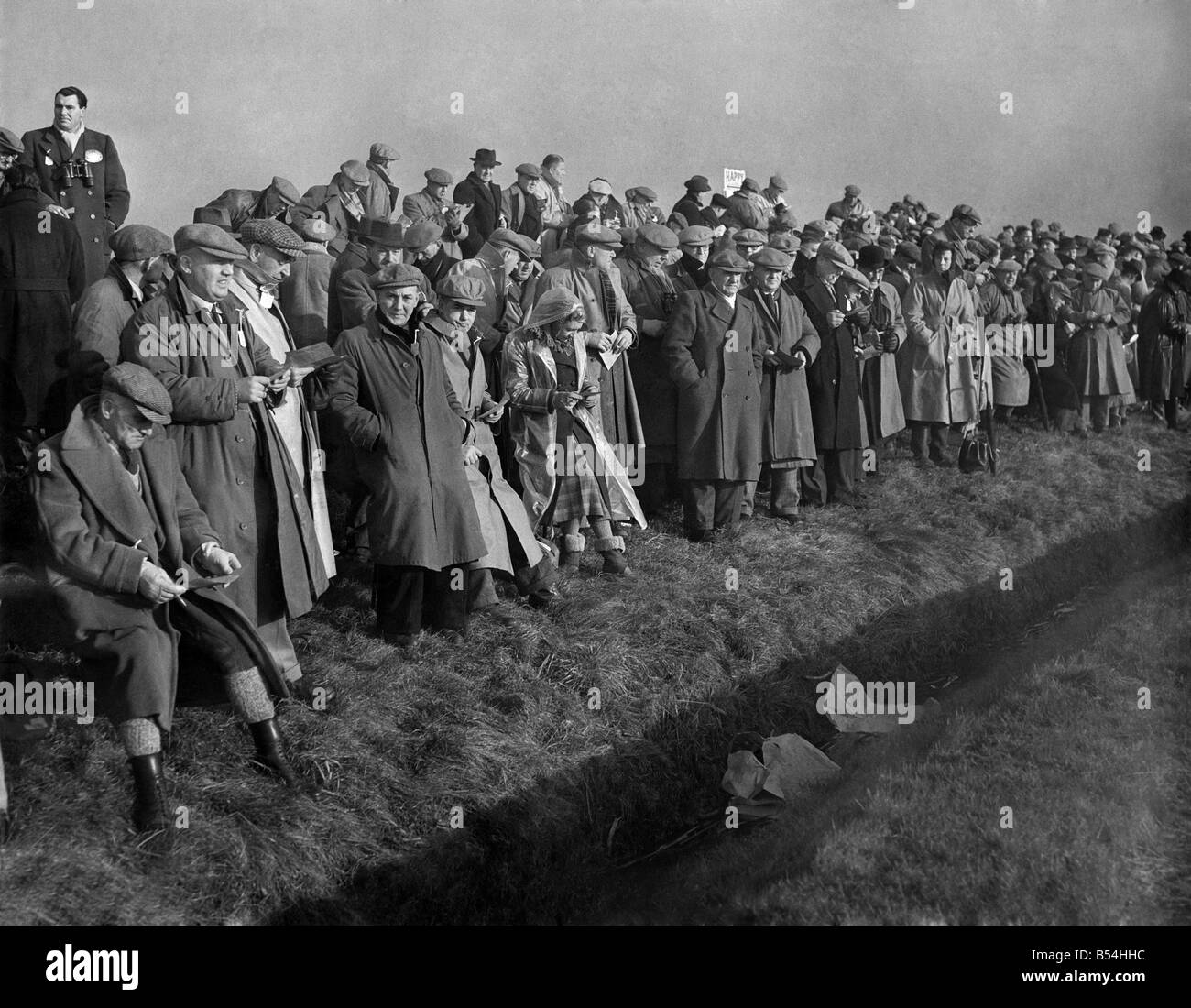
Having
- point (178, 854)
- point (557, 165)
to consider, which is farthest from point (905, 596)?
point (178, 854)

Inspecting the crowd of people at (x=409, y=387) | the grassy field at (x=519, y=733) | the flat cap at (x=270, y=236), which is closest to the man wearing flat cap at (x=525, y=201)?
the crowd of people at (x=409, y=387)

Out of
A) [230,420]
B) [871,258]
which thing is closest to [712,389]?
[871,258]

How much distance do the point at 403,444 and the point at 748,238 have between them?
489 cm

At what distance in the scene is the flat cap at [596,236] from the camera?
36.8 feet

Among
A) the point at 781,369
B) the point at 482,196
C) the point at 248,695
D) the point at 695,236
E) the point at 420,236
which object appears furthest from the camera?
the point at 482,196

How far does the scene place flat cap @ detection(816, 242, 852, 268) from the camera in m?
13.2

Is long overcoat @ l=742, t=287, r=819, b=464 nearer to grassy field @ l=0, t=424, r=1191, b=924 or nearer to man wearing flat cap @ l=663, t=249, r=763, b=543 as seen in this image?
man wearing flat cap @ l=663, t=249, r=763, b=543

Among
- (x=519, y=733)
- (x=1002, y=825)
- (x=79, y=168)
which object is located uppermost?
(x=79, y=168)

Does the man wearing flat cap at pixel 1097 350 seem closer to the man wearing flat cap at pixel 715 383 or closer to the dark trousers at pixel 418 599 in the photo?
the man wearing flat cap at pixel 715 383

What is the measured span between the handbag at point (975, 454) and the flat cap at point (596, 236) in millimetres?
5718

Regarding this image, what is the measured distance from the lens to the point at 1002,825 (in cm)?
756

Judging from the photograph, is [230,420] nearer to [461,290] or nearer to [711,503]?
[461,290]

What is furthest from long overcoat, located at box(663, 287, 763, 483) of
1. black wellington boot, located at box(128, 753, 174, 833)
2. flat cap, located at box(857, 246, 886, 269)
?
black wellington boot, located at box(128, 753, 174, 833)
